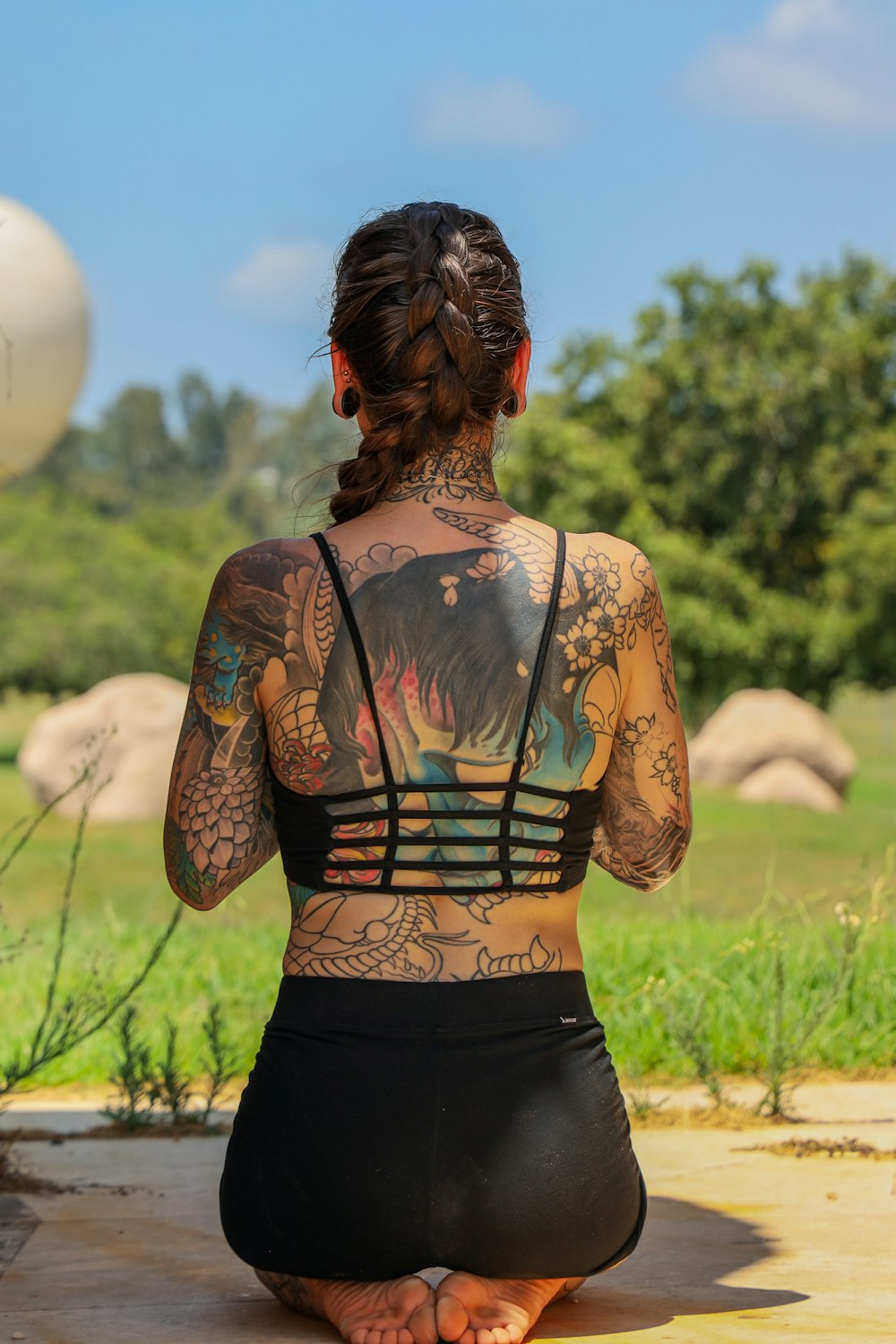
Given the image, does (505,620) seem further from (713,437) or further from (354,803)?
(713,437)

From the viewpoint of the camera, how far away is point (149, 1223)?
296cm

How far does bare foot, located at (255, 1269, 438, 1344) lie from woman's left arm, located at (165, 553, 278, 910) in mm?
578

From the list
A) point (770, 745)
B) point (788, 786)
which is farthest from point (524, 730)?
point (770, 745)

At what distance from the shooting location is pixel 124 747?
18.7 metres

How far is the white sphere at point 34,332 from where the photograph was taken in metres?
3.05

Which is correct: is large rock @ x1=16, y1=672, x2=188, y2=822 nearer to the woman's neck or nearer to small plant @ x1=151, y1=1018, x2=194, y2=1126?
small plant @ x1=151, y1=1018, x2=194, y2=1126

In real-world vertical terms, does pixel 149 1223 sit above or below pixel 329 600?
below

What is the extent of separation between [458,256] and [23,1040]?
3.70 metres

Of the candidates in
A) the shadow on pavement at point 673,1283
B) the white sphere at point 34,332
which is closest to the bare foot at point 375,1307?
the shadow on pavement at point 673,1283

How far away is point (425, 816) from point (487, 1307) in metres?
0.66

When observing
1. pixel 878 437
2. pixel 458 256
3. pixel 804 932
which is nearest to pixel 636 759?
pixel 458 256

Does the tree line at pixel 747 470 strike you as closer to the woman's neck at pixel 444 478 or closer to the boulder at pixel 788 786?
the boulder at pixel 788 786

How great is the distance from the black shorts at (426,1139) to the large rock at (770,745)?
742 inches

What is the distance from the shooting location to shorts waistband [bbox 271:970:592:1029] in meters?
2.09
